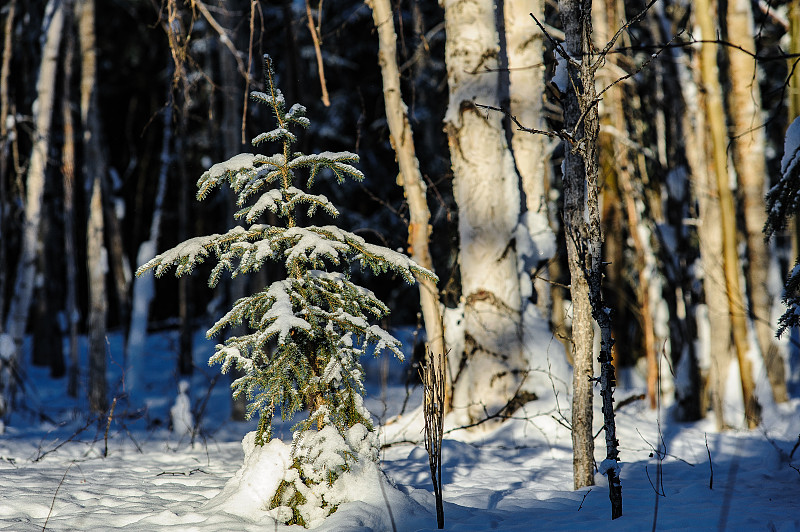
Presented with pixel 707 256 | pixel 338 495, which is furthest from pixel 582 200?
pixel 707 256

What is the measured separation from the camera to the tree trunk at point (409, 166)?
5727mm

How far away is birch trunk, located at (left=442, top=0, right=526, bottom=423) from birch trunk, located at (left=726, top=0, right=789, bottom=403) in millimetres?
3706

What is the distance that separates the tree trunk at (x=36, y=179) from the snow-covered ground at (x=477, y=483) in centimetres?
197

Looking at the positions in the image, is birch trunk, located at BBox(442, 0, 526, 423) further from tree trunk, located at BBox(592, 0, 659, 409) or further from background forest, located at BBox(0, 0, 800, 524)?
tree trunk, located at BBox(592, 0, 659, 409)

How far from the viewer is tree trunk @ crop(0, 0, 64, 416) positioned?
799 centimetres

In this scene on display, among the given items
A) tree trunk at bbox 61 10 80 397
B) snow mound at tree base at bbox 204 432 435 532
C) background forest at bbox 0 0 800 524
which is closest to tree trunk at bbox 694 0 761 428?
background forest at bbox 0 0 800 524

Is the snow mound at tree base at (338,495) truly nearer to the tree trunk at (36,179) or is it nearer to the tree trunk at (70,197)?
the tree trunk at (36,179)

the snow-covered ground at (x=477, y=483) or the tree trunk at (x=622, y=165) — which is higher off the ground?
the tree trunk at (x=622, y=165)

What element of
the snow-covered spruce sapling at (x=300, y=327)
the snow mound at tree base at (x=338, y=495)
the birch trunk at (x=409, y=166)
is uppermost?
the birch trunk at (x=409, y=166)

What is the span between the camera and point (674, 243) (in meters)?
7.84

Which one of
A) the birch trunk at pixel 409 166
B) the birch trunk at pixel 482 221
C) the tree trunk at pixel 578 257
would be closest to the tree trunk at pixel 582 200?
the tree trunk at pixel 578 257

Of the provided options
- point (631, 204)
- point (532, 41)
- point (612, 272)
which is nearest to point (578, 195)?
point (532, 41)

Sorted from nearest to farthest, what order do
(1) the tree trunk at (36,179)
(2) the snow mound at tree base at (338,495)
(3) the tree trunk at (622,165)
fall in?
1. (2) the snow mound at tree base at (338,495)
2. (1) the tree trunk at (36,179)
3. (3) the tree trunk at (622,165)

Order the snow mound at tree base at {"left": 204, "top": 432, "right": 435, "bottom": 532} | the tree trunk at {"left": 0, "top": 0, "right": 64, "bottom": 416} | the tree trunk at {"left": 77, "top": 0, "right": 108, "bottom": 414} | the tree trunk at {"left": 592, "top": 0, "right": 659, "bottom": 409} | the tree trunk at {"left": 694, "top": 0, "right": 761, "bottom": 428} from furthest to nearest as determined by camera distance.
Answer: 1. the tree trunk at {"left": 77, "top": 0, "right": 108, "bottom": 414}
2. the tree trunk at {"left": 592, "top": 0, "right": 659, "bottom": 409}
3. the tree trunk at {"left": 0, "top": 0, "right": 64, "bottom": 416}
4. the tree trunk at {"left": 694, "top": 0, "right": 761, "bottom": 428}
5. the snow mound at tree base at {"left": 204, "top": 432, "right": 435, "bottom": 532}
